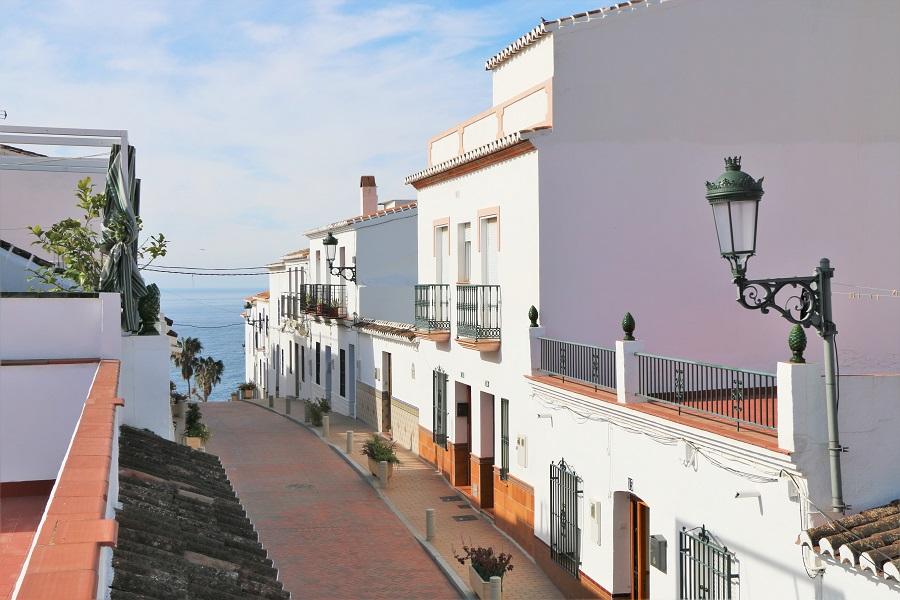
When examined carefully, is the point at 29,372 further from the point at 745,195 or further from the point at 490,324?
the point at 490,324

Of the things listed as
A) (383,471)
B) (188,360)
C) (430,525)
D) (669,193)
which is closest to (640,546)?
(430,525)

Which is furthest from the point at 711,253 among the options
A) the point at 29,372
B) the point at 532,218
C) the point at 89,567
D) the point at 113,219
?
the point at 89,567

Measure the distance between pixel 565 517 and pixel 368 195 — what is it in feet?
72.5

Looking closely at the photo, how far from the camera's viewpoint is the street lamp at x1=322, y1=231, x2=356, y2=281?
2752cm

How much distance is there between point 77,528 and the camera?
3.76 m

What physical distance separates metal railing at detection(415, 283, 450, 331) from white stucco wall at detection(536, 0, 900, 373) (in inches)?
196

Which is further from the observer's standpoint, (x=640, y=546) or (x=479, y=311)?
(x=479, y=311)

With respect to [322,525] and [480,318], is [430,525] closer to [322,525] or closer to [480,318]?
[322,525]

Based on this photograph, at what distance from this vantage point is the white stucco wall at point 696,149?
14703 mm

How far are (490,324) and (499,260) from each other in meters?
1.26

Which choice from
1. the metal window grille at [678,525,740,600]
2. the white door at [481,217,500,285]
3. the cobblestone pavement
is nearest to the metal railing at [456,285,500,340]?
the white door at [481,217,500,285]

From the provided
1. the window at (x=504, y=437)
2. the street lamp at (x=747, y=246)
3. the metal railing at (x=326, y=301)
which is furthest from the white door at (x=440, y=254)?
the street lamp at (x=747, y=246)

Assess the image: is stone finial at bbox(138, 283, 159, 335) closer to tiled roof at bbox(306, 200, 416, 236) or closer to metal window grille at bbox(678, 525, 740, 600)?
metal window grille at bbox(678, 525, 740, 600)

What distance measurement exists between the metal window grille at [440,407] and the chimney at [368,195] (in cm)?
1380
